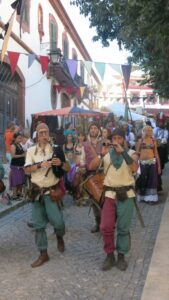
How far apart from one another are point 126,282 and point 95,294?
0.48 metres

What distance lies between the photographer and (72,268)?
5789 millimetres

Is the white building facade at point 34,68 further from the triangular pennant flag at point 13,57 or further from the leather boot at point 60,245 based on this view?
the leather boot at point 60,245

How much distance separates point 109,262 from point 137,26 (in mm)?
4546

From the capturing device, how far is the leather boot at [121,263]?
5656 mm

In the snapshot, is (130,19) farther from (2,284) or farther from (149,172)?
(2,284)

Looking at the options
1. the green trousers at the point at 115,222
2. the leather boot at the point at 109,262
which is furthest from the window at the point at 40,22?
the leather boot at the point at 109,262

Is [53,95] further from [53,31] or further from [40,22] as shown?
[40,22]

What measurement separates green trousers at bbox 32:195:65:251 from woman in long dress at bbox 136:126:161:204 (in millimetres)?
4374

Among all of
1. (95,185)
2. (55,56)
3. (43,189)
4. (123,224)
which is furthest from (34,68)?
(123,224)

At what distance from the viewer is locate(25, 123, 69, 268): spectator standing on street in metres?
5.96

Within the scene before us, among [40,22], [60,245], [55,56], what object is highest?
[40,22]

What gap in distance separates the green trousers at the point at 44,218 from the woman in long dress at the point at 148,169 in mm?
4374

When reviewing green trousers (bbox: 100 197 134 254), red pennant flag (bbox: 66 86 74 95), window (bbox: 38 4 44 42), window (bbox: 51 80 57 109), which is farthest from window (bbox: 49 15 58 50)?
green trousers (bbox: 100 197 134 254)

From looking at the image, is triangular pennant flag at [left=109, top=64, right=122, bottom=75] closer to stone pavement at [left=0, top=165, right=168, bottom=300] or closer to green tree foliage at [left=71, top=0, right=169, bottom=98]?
green tree foliage at [left=71, top=0, right=169, bottom=98]
